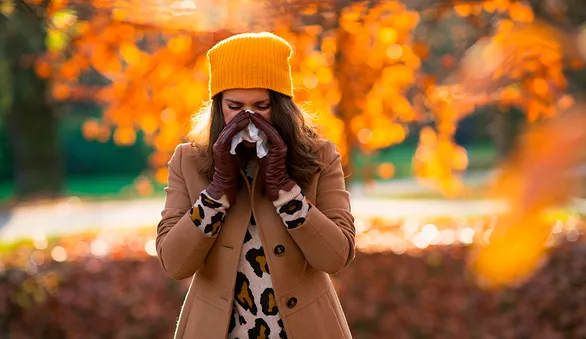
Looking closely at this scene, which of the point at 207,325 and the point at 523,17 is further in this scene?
the point at 523,17

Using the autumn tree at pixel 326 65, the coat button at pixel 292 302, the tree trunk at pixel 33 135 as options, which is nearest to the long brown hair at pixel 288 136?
the coat button at pixel 292 302

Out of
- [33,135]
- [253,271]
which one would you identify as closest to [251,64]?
[253,271]

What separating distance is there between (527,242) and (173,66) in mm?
5020

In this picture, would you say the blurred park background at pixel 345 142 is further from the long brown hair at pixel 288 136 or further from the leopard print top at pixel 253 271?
the leopard print top at pixel 253 271

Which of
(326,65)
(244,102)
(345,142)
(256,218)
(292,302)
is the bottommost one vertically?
(292,302)

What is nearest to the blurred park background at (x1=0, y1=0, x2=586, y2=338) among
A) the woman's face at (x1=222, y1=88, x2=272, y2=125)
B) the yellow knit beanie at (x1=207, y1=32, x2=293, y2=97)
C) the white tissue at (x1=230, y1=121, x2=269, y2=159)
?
the yellow knit beanie at (x1=207, y1=32, x2=293, y2=97)

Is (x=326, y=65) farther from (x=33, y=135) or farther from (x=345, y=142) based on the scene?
(x=33, y=135)

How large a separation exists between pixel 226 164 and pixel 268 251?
A: 0.95 feet

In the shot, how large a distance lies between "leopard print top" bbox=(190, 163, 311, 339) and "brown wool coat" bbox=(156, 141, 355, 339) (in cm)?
3

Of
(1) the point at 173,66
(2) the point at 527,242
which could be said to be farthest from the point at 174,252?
(1) the point at 173,66

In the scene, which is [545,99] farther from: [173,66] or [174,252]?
[174,252]

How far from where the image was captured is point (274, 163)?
2.11 metres

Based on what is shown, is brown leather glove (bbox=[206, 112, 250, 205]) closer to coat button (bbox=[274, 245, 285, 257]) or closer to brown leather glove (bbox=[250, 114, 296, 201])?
brown leather glove (bbox=[250, 114, 296, 201])

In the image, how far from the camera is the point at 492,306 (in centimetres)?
625
